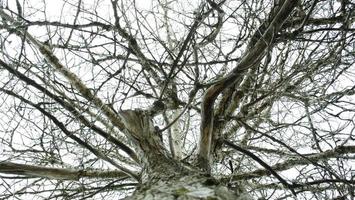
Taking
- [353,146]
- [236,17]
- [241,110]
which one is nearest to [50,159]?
[241,110]

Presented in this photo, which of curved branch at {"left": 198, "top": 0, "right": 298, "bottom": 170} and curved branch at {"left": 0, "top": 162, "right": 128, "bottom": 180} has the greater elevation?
curved branch at {"left": 198, "top": 0, "right": 298, "bottom": 170}

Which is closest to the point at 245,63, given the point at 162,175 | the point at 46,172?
the point at 162,175

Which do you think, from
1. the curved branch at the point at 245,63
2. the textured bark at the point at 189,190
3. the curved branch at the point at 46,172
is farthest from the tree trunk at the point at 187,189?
the curved branch at the point at 46,172

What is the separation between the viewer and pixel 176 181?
1758 millimetres

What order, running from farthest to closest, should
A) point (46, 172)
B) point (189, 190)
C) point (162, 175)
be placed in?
point (46, 172), point (162, 175), point (189, 190)

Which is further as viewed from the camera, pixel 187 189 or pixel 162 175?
pixel 162 175

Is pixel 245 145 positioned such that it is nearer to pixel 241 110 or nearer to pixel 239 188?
pixel 241 110

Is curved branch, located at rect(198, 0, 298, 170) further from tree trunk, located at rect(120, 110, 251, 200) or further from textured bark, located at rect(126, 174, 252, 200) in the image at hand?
textured bark, located at rect(126, 174, 252, 200)

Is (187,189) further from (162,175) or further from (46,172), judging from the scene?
(46,172)

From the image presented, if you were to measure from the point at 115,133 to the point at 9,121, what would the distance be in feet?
2.69

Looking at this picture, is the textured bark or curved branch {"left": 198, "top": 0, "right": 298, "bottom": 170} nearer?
the textured bark

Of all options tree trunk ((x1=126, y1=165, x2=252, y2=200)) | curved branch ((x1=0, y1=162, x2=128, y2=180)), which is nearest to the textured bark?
tree trunk ((x1=126, y1=165, x2=252, y2=200))

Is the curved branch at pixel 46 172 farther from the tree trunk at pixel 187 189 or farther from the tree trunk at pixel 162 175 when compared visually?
the tree trunk at pixel 187 189

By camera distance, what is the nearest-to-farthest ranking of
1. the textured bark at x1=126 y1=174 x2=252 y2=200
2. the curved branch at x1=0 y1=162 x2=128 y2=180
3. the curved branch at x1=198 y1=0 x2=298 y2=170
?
the textured bark at x1=126 y1=174 x2=252 y2=200 → the curved branch at x1=198 y1=0 x2=298 y2=170 → the curved branch at x1=0 y1=162 x2=128 y2=180
